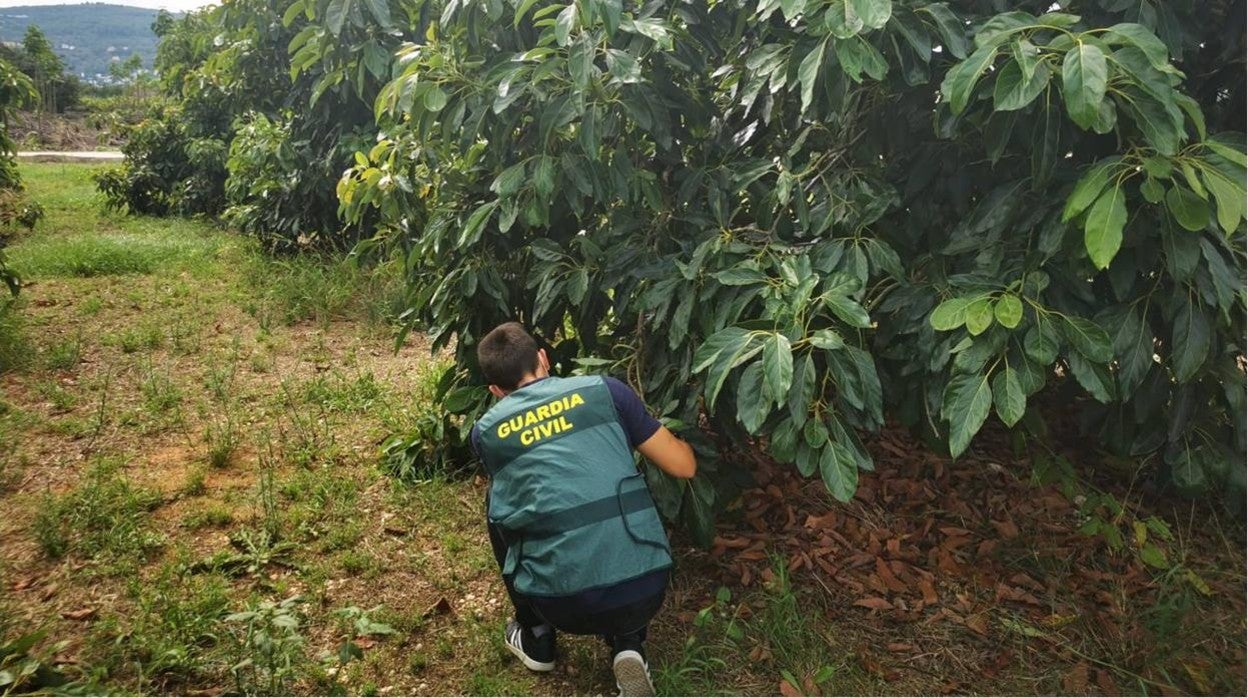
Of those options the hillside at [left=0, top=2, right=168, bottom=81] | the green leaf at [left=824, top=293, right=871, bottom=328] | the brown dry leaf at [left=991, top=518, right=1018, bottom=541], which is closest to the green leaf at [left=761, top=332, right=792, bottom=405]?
the green leaf at [left=824, top=293, right=871, bottom=328]

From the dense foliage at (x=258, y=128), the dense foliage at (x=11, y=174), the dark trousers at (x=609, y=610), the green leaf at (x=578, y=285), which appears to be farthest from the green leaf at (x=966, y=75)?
the dense foliage at (x=11, y=174)

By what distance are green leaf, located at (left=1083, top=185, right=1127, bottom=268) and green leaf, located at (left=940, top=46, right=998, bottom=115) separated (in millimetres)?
342

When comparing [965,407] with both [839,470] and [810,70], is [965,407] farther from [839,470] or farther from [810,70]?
[810,70]

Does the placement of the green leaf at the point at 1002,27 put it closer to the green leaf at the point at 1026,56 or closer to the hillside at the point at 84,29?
the green leaf at the point at 1026,56

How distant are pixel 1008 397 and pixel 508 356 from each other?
1216 millimetres

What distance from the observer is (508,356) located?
2246 millimetres

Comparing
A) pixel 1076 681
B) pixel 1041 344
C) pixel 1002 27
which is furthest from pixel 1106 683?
pixel 1002 27

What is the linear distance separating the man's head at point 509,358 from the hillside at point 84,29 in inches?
129

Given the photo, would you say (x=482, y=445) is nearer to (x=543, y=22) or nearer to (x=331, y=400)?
(x=543, y=22)

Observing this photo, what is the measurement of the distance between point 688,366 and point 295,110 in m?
5.52

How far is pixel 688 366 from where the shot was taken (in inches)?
96.0

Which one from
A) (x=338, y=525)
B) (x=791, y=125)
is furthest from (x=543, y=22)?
(x=338, y=525)

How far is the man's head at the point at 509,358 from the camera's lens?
225 centimetres

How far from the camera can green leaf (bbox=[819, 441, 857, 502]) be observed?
6.59ft
